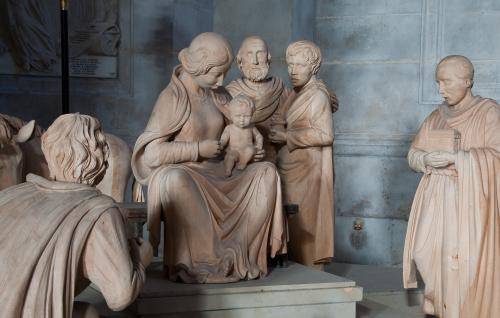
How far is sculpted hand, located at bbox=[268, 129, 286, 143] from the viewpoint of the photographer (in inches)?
278

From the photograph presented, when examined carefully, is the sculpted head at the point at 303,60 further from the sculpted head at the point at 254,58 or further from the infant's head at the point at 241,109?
the infant's head at the point at 241,109

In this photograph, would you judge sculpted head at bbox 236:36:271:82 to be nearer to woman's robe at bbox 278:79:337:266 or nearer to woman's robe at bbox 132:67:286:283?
woman's robe at bbox 278:79:337:266

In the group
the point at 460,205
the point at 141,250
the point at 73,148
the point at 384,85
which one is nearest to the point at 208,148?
the point at 460,205

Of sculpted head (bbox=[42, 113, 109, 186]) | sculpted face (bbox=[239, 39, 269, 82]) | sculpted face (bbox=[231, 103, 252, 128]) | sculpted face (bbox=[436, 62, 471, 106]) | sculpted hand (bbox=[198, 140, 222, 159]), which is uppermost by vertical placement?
sculpted face (bbox=[239, 39, 269, 82])

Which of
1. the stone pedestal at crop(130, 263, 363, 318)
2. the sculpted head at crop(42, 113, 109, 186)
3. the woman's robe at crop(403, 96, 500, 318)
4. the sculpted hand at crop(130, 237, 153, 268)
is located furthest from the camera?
the woman's robe at crop(403, 96, 500, 318)

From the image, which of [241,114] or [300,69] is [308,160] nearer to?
[300,69]

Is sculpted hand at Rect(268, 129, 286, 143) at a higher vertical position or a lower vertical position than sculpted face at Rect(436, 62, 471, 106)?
lower

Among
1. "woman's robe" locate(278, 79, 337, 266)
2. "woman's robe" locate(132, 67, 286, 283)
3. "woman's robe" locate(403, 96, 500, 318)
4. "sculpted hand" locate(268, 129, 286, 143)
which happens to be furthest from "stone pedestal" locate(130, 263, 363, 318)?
"sculpted hand" locate(268, 129, 286, 143)

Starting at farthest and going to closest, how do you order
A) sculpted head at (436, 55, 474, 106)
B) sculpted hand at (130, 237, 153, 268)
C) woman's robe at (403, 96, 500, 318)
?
sculpted head at (436, 55, 474, 106), woman's robe at (403, 96, 500, 318), sculpted hand at (130, 237, 153, 268)

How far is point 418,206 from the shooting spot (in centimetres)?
639

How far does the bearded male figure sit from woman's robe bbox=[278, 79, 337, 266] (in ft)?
0.31

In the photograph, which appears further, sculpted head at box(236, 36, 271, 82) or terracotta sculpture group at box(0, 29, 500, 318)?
sculpted head at box(236, 36, 271, 82)

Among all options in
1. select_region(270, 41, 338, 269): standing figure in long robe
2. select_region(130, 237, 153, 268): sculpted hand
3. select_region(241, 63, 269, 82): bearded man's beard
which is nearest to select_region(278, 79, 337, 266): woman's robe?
select_region(270, 41, 338, 269): standing figure in long robe

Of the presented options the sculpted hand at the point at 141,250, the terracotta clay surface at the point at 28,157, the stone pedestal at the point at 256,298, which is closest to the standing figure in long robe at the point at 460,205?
the stone pedestal at the point at 256,298
